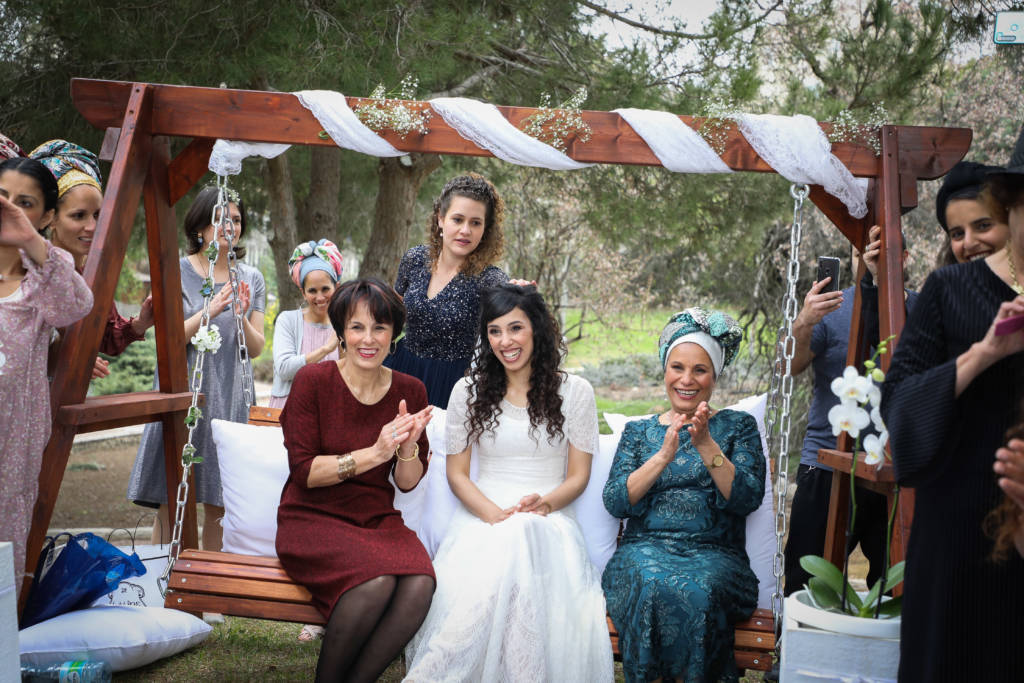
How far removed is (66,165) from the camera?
3.93m

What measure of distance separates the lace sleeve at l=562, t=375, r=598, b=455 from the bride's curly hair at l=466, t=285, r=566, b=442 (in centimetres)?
4

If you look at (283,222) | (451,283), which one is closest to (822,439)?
(451,283)

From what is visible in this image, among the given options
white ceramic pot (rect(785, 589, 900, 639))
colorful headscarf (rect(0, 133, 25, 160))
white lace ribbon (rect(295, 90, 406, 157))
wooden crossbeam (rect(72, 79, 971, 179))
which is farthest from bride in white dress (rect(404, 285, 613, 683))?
colorful headscarf (rect(0, 133, 25, 160))

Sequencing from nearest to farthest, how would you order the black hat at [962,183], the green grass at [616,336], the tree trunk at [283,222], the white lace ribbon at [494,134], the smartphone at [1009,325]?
the smartphone at [1009,325]
the black hat at [962,183]
the white lace ribbon at [494,134]
the tree trunk at [283,222]
the green grass at [616,336]

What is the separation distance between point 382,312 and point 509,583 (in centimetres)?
114

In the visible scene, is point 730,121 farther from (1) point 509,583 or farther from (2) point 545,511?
(1) point 509,583

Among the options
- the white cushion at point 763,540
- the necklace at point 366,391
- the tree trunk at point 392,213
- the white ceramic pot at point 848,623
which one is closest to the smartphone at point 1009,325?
the white ceramic pot at point 848,623

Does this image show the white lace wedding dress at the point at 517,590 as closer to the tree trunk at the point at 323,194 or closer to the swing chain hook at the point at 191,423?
the swing chain hook at the point at 191,423

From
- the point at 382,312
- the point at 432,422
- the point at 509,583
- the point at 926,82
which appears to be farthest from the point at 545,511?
the point at 926,82

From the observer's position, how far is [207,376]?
4.79 metres

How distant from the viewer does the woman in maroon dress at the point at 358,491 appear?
3330mm

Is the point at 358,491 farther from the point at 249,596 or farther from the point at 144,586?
the point at 144,586

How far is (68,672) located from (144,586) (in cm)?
79

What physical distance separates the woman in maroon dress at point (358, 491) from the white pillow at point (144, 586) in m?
1.00
